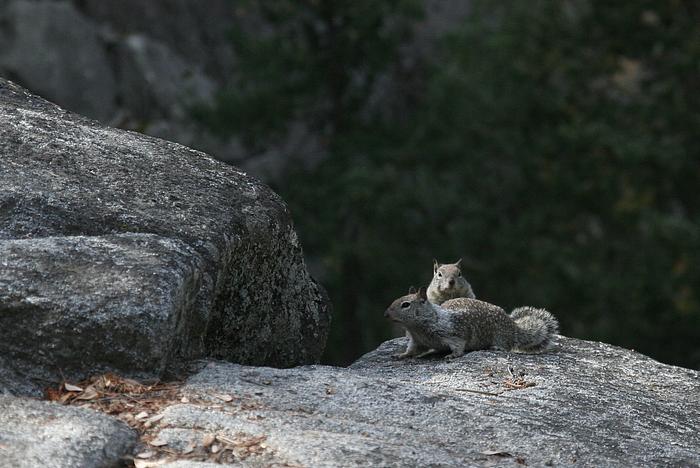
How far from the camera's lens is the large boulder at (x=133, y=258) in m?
7.14

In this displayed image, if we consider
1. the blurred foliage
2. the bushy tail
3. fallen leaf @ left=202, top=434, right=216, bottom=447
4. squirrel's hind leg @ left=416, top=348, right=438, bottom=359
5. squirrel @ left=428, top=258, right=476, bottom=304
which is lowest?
fallen leaf @ left=202, top=434, right=216, bottom=447

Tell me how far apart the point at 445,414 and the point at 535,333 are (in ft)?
8.43

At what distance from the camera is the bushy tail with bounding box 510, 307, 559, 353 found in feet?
32.1

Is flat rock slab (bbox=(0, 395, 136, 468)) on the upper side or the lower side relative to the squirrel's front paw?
lower

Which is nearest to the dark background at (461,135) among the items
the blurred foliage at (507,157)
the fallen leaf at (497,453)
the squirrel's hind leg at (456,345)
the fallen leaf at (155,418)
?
the blurred foliage at (507,157)

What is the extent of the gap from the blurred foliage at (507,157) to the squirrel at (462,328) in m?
16.7

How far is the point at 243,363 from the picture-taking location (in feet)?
28.5

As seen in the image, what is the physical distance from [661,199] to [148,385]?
2326 cm

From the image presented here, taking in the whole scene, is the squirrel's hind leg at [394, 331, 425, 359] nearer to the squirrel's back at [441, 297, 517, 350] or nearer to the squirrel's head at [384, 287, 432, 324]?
the squirrel's head at [384, 287, 432, 324]

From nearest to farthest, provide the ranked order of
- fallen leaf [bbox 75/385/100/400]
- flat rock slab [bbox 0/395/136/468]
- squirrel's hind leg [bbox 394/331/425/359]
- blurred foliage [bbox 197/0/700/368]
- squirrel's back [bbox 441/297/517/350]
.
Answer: flat rock slab [bbox 0/395/136/468] < fallen leaf [bbox 75/385/100/400] < squirrel's back [bbox 441/297/517/350] < squirrel's hind leg [bbox 394/331/425/359] < blurred foliage [bbox 197/0/700/368]

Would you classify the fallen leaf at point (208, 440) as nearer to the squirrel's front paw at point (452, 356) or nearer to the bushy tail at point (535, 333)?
the squirrel's front paw at point (452, 356)

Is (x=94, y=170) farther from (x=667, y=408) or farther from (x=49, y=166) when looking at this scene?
(x=667, y=408)

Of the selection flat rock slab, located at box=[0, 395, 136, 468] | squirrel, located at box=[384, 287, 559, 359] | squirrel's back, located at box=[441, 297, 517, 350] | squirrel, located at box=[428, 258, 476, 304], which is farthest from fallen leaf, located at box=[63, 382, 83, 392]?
squirrel, located at box=[428, 258, 476, 304]

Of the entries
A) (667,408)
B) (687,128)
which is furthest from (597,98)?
(667,408)
